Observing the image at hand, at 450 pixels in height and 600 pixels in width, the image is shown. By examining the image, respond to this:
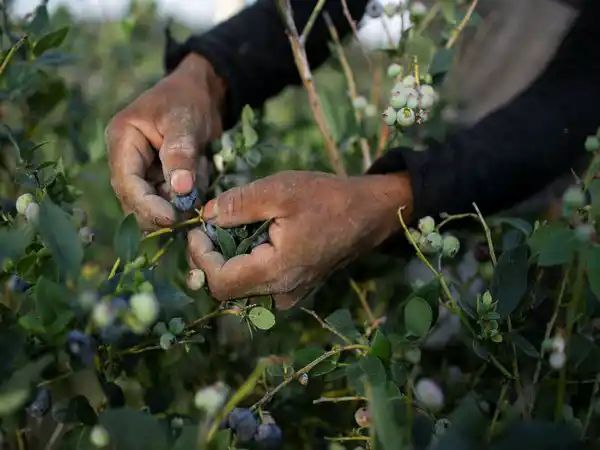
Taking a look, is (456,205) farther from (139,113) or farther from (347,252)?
(139,113)

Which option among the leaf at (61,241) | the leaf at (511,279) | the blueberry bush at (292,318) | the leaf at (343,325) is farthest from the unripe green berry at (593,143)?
the leaf at (61,241)

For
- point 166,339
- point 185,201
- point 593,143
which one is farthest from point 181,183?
Result: point 593,143

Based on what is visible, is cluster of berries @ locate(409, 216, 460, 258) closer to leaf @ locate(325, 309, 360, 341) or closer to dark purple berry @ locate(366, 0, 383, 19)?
leaf @ locate(325, 309, 360, 341)

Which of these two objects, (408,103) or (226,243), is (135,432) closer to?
(226,243)

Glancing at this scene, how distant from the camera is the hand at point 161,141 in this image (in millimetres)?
1020

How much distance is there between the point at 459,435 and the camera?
591 mm

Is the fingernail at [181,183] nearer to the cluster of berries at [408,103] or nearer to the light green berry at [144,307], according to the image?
the cluster of berries at [408,103]

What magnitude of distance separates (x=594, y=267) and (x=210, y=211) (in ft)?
1.41

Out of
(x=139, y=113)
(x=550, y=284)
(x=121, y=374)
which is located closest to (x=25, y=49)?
(x=139, y=113)

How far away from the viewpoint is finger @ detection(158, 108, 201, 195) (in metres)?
1.01

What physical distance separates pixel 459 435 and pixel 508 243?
1.56 feet

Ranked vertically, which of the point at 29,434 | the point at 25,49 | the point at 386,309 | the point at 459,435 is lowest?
the point at 386,309

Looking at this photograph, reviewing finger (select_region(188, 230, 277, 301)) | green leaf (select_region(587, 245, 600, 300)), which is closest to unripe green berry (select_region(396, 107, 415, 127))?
finger (select_region(188, 230, 277, 301))

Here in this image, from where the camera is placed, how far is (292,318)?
4.21 feet
